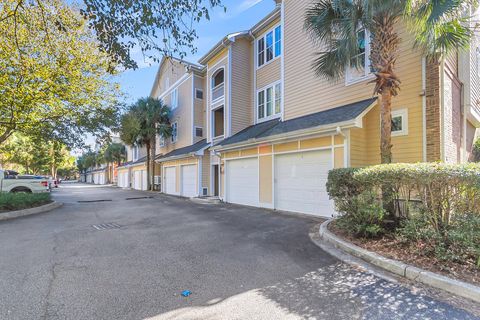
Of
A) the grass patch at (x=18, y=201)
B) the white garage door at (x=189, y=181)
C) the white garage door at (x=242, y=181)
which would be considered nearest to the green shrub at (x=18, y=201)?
the grass patch at (x=18, y=201)

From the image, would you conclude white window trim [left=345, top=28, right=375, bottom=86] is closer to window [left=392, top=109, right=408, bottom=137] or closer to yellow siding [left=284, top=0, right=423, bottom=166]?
yellow siding [left=284, top=0, right=423, bottom=166]

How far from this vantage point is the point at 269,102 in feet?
47.3

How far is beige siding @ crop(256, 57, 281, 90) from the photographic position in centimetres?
1371

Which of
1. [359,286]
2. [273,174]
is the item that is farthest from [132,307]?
[273,174]

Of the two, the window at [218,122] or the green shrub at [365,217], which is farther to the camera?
the window at [218,122]

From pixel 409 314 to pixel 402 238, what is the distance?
2.02 m

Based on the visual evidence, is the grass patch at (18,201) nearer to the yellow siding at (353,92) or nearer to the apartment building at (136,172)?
the yellow siding at (353,92)

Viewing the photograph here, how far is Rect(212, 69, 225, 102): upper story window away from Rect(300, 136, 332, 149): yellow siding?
8.45 m

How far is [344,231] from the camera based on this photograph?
5.99 m

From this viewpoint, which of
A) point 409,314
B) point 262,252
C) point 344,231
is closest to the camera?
point 409,314

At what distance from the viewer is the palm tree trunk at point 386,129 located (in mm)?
6488

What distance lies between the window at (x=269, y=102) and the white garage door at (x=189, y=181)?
609 cm

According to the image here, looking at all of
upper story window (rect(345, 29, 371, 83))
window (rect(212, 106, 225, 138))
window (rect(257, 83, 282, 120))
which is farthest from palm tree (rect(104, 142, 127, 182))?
upper story window (rect(345, 29, 371, 83))

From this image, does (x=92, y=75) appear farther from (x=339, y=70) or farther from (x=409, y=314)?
(x=409, y=314)
